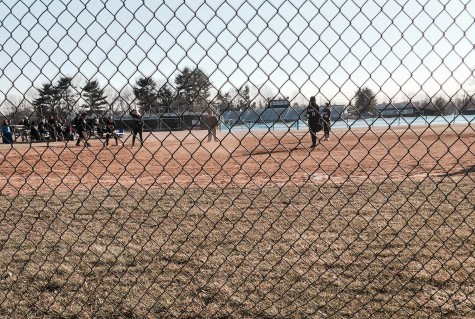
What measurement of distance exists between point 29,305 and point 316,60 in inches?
104

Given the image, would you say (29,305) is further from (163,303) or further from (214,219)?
(214,219)

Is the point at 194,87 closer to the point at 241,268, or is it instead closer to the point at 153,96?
the point at 153,96

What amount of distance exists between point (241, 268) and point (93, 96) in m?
1.92

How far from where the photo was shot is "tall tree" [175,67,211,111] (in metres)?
2.96

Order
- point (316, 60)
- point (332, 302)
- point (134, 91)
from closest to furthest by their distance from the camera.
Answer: point (316, 60) < point (134, 91) < point (332, 302)

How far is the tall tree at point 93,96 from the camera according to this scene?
311cm

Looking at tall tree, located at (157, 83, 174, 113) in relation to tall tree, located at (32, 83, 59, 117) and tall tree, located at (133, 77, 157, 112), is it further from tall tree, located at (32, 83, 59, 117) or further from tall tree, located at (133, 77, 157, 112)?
tall tree, located at (32, 83, 59, 117)

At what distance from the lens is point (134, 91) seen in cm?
312

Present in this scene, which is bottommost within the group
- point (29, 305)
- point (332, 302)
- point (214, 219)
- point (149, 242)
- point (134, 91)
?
point (29, 305)

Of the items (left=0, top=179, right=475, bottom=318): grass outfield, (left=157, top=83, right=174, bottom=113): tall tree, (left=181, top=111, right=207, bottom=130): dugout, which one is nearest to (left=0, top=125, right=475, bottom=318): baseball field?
(left=0, top=179, right=475, bottom=318): grass outfield

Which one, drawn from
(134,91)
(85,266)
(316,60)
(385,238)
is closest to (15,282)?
(85,266)

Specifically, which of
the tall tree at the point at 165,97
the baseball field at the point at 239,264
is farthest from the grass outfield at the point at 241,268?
the tall tree at the point at 165,97

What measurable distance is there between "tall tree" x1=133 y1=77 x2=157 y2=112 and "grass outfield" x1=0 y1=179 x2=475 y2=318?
1.18 m

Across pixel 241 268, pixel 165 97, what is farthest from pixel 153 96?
pixel 241 268
